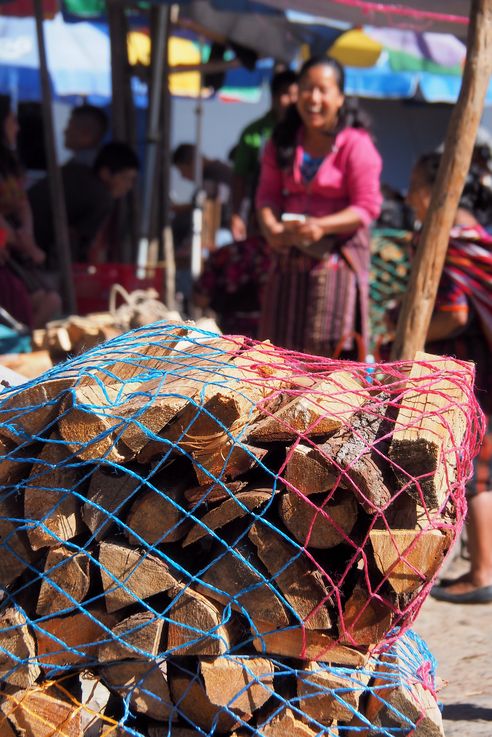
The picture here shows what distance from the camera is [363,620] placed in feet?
6.81

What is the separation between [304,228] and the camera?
14.5 ft

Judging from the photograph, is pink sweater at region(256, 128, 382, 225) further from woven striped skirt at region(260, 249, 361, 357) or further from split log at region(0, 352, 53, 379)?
split log at region(0, 352, 53, 379)

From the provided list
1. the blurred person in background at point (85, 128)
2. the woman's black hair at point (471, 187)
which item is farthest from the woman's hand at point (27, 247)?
the woman's black hair at point (471, 187)

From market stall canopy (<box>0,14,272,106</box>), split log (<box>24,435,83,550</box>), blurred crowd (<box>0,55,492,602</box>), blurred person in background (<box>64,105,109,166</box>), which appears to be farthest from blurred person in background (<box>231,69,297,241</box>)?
split log (<box>24,435,83,550</box>)

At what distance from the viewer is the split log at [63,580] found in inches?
84.1

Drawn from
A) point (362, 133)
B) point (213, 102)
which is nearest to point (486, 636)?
point (362, 133)

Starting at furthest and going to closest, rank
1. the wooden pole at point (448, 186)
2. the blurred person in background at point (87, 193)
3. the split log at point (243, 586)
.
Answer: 1. the blurred person in background at point (87, 193)
2. the wooden pole at point (448, 186)
3. the split log at point (243, 586)

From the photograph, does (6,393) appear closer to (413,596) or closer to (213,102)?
(413,596)

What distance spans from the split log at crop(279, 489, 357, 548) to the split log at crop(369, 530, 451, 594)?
0.23ft

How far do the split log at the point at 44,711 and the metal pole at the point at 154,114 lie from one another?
4.99 m

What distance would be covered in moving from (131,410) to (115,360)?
0.79 ft

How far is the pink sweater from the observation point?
4.52 meters

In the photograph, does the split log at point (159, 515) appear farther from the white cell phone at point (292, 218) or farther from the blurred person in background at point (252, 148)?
the blurred person in background at point (252, 148)

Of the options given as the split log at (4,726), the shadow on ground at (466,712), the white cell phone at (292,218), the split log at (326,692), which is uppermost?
the white cell phone at (292,218)
